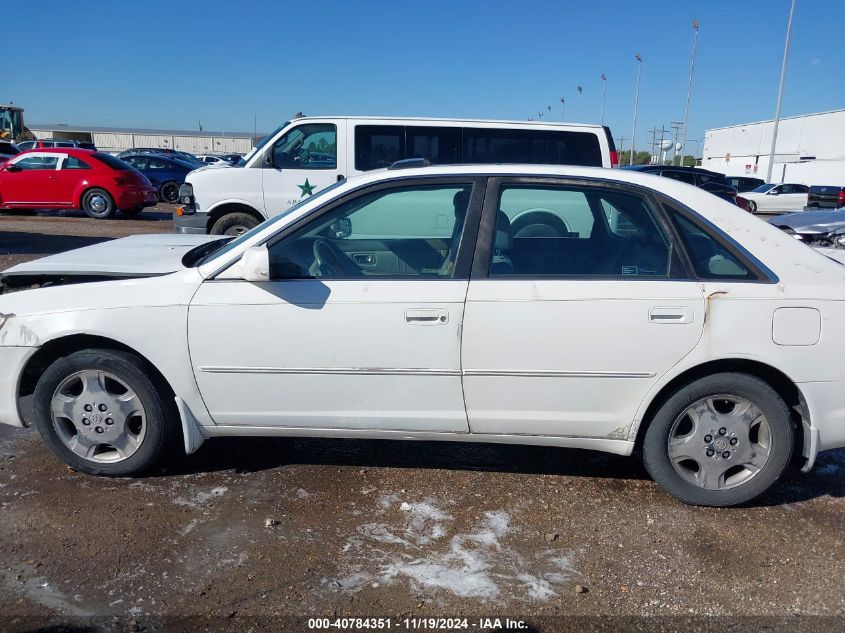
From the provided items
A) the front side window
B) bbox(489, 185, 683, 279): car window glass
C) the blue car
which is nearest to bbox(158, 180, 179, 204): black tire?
the blue car

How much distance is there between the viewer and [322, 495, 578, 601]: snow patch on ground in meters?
2.89

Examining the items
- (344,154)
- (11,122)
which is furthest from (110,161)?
(11,122)

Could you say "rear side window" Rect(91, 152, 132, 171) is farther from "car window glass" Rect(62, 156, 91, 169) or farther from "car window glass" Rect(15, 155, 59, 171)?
"car window glass" Rect(15, 155, 59, 171)

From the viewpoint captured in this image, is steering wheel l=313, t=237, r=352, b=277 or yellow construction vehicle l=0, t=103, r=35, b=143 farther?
yellow construction vehicle l=0, t=103, r=35, b=143

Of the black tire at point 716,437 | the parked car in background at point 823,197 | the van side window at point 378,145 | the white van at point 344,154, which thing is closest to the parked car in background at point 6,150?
the white van at point 344,154

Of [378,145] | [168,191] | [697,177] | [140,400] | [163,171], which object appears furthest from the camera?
[163,171]

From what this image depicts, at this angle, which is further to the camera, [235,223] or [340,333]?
[235,223]

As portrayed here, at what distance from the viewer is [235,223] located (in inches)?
386

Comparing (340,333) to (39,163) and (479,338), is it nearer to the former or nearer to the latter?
(479,338)

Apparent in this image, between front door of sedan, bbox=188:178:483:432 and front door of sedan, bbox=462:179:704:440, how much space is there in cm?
12

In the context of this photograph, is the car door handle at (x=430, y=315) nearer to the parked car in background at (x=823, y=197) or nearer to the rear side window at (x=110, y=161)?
the rear side window at (x=110, y=161)

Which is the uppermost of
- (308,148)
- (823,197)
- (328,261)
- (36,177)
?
(308,148)

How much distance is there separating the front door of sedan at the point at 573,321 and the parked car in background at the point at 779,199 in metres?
28.7

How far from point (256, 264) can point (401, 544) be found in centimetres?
148
